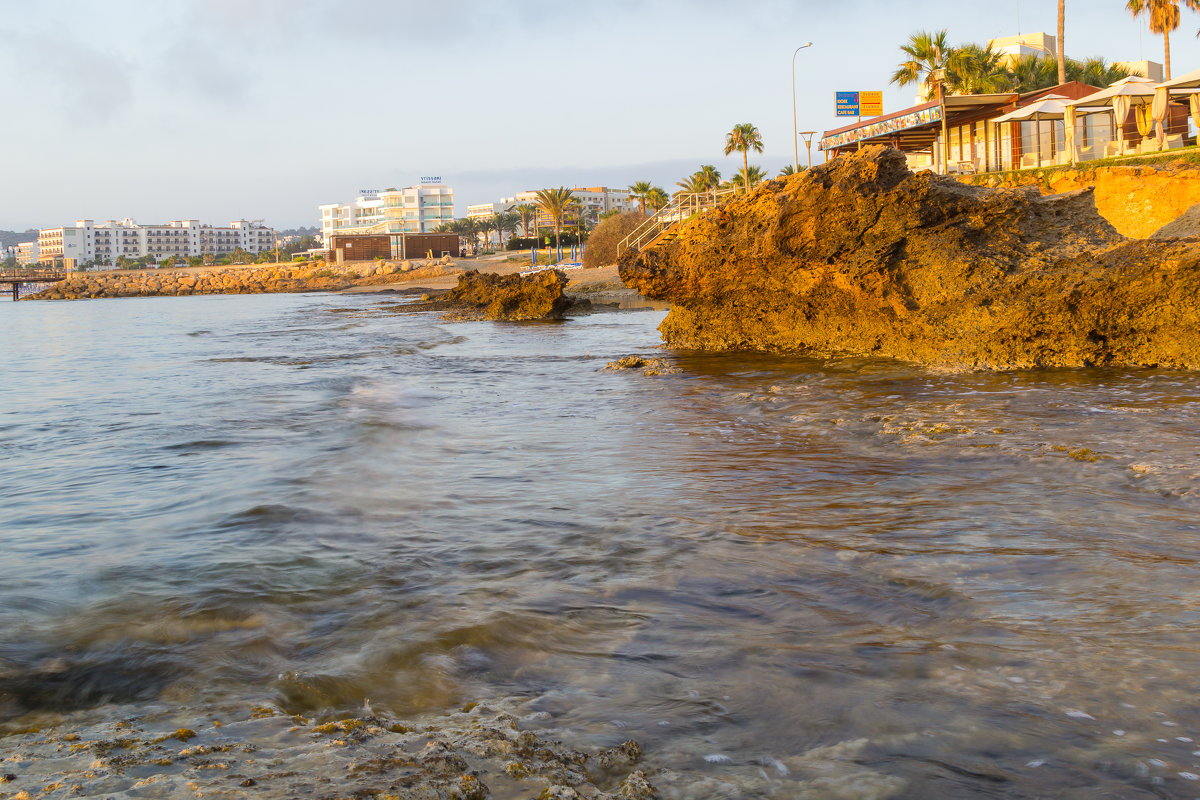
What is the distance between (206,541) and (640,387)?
6.74 m

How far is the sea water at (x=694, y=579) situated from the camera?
8.75 ft

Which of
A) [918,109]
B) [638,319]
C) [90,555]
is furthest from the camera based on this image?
[918,109]

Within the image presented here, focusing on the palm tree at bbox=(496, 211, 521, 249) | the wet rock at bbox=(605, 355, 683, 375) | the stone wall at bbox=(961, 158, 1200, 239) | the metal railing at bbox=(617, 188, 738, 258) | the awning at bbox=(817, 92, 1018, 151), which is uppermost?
the palm tree at bbox=(496, 211, 521, 249)

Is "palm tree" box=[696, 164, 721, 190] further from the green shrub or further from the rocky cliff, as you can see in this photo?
the rocky cliff

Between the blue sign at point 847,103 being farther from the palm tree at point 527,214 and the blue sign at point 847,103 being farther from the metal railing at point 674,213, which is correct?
the palm tree at point 527,214

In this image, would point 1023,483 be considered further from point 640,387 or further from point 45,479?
point 45,479

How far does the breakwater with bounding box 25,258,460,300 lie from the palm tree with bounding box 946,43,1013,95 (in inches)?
2123

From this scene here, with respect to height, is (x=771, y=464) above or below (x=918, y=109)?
below

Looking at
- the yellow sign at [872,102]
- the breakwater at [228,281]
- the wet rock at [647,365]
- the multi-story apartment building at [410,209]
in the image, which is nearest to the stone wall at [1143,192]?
the wet rock at [647,365]

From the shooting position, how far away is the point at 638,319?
25.8 meters

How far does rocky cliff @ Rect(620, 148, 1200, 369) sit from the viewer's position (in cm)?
994

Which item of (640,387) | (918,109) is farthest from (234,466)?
(918,109)

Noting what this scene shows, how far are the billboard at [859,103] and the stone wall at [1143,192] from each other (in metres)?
33.1

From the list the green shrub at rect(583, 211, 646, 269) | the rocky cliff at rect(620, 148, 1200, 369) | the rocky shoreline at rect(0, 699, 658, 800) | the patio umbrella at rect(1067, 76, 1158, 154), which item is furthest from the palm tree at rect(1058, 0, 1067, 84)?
the rocky shoreline at rect(0, 699, 658, 800)
